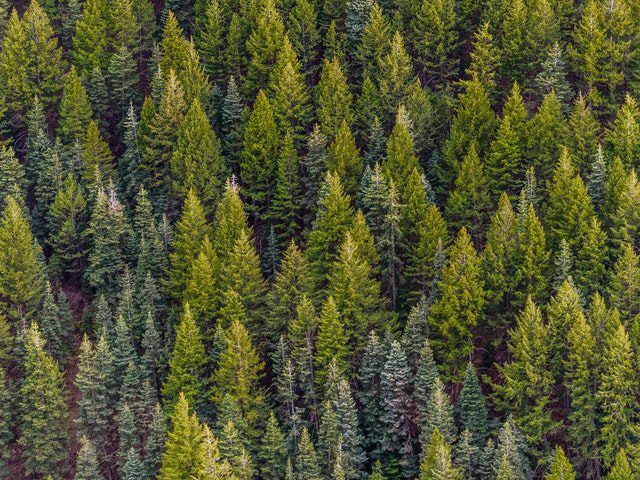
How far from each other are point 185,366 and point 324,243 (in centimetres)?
1598

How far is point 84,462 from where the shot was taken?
87.4 metres

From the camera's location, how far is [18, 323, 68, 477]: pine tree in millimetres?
90250

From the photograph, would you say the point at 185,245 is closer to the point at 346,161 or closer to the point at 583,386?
the point at 346,161

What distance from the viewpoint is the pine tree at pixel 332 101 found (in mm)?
104438

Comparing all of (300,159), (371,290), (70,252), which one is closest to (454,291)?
(371,290)

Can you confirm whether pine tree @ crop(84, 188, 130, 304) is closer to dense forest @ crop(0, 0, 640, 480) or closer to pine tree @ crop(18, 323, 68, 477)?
dense forest @ crop(0, 0, 640, 480)

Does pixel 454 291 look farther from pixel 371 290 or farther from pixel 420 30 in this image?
pixel 420 30

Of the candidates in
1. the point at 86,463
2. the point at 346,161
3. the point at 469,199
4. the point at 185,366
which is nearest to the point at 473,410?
the point at 469,199

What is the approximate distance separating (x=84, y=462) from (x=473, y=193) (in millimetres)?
40705

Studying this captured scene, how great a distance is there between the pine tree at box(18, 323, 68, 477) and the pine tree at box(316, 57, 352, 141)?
34.0 metres

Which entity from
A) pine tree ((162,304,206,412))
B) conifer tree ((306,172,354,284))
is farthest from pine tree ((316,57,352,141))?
pine tree ((162,304,206,412))

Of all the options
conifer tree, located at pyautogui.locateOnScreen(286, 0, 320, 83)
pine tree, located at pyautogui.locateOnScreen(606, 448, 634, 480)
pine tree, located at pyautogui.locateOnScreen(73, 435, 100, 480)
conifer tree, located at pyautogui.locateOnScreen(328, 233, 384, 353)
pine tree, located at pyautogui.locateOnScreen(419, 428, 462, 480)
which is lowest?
pine tree, located at pyautogui.locateOnScreen(606, 448, 634, 480)

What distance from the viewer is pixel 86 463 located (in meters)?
87.4

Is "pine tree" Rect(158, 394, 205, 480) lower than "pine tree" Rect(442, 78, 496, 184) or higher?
lower
